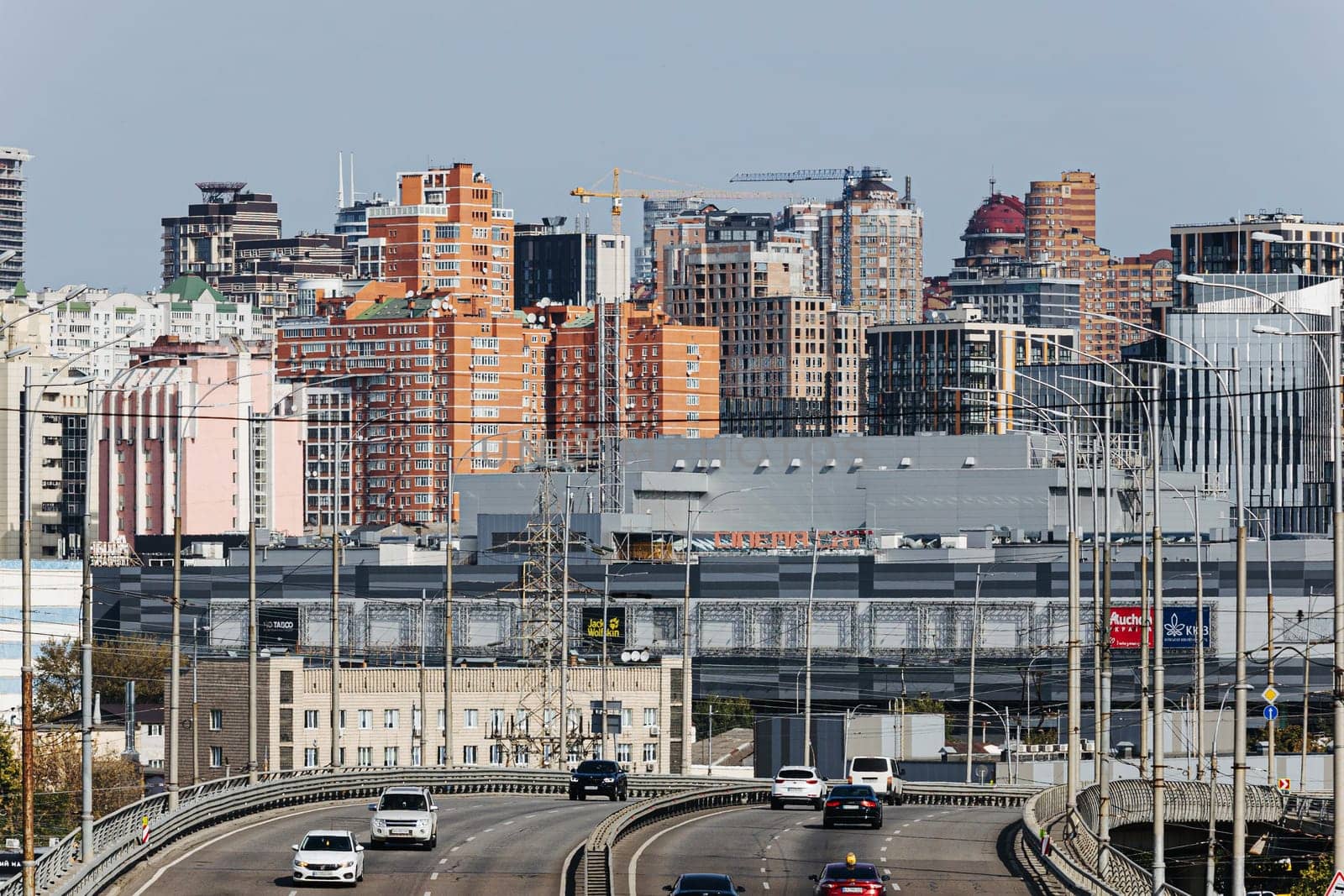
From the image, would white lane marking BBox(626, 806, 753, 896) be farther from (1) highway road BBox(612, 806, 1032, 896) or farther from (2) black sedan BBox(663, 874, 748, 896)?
(2) black sedan BBox(663, 874, 748, 896)

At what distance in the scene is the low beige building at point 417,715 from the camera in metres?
139

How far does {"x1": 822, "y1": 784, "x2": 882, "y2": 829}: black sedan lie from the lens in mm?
76312

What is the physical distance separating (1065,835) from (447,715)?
3149cm

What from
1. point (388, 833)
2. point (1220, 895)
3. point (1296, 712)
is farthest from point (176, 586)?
point (1296, 712)

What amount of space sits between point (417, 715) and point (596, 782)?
216ft

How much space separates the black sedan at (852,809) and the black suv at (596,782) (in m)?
13.3

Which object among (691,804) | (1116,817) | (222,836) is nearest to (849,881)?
(222,836)

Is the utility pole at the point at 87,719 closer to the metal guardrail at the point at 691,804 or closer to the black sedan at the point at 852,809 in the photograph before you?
the metal guardrail at the point at 691,804

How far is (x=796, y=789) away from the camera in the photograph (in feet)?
286

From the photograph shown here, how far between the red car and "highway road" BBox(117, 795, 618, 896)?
20.7ft

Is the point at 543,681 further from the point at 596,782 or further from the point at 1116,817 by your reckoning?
the point at 1116,817

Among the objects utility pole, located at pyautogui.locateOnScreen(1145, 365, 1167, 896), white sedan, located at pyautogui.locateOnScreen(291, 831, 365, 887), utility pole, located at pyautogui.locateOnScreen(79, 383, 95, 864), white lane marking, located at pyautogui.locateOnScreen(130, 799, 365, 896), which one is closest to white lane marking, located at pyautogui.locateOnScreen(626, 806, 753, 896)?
white sedan, located at pyautogui.locateOnScreen(291, 831, 365, 887)

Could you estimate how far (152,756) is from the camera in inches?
6467

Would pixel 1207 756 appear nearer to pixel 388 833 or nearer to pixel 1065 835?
pixel 1065 835
